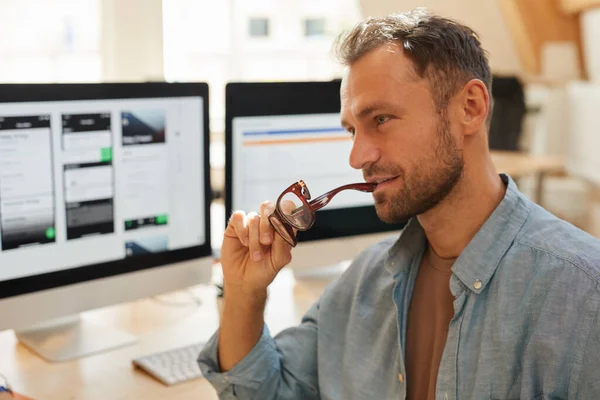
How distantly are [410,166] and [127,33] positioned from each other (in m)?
1.80

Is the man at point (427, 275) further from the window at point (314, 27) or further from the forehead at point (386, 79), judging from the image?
the window at point (314, 27)

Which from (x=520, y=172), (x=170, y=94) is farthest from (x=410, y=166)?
(x=520, y=172)

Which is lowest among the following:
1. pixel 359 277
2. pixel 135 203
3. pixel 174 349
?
pixel 174 349

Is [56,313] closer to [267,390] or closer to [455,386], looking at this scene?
[267,390]

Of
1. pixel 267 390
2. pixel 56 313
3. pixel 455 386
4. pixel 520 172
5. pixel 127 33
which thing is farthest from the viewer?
pixel 520 172

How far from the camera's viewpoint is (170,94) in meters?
1.66

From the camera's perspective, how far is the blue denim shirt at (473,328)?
3.52 feet

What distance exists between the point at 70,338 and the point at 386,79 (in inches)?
35.1

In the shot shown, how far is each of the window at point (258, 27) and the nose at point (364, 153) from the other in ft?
18.5

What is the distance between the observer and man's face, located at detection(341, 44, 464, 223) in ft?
4.00

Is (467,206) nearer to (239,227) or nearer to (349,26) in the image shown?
(239,227)

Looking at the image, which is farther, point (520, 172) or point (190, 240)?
point (520, 172)

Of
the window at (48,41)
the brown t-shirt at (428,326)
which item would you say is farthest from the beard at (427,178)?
the window at (48,41)

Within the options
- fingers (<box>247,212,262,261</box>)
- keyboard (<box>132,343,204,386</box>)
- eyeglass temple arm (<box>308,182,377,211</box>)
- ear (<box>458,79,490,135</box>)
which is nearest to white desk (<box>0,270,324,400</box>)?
keyboard (<box>132,343,204,386</box>)
